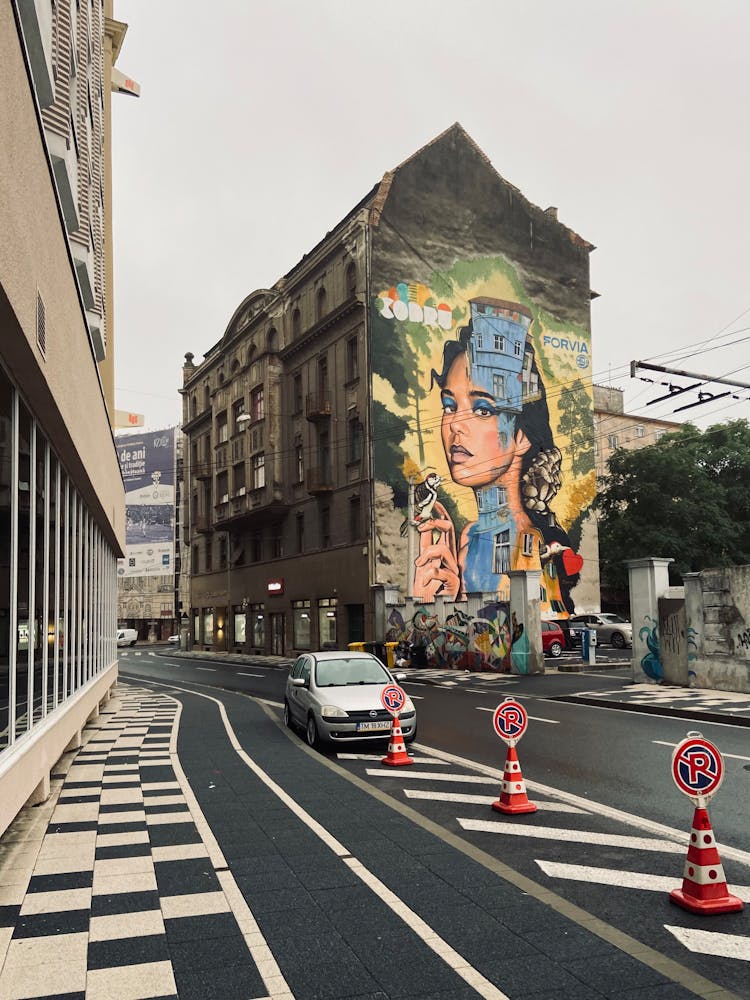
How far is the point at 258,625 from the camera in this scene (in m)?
50.7

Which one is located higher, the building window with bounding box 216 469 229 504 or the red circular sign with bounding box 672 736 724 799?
the building window with bounding box 216 469 229 504

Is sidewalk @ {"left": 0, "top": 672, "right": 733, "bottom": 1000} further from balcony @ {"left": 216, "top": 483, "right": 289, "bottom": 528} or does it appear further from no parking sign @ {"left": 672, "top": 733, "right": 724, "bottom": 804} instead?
balcony @ {"left": 216, "top": 483, "right": 289, "bottom": 528}

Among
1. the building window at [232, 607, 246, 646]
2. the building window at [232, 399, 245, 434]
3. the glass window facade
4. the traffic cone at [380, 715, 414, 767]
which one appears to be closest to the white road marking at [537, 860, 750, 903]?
the glass window facade

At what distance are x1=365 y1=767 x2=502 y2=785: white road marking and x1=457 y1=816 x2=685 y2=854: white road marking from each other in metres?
2.07

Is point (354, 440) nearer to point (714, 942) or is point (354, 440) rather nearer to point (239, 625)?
point (239, 625)

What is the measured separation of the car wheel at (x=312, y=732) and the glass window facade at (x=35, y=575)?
3.74m

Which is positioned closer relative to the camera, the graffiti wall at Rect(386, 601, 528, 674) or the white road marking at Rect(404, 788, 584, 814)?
the white road marking at Rect(404, 788, 584, 814)

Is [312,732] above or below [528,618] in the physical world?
below

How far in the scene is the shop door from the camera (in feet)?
155

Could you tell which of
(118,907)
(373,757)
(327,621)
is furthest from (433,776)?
(327,621)

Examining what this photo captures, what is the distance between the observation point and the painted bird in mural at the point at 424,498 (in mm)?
38938

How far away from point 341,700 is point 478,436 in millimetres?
29770

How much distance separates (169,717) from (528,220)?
37.4m

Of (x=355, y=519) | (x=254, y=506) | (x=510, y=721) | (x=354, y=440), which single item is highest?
(x=354, y=440)
